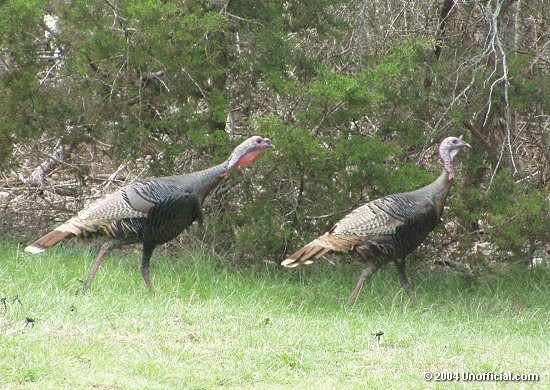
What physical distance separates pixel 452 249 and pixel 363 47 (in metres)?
2.18

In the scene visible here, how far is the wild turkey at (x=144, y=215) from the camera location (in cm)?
733

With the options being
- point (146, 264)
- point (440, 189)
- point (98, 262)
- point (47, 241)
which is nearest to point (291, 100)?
point (440, 189)

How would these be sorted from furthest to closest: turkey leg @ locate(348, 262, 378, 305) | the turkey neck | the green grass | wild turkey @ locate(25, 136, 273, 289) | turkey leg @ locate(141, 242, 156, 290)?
the turkey neck, turkey leg @ locate(348, 262, 378, 305), turkey leg @ locate(141, 242, 156, 290), wild turkey @ locate(25, 136, 273, 289), the green grass

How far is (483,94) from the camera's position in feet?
28.7

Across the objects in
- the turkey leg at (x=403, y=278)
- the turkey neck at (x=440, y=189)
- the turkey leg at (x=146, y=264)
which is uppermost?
the turkey neck at (x=440, y=189)

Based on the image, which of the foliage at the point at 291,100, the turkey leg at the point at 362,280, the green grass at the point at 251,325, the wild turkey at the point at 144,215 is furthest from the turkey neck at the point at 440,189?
the wild turkey at the point at 144,215

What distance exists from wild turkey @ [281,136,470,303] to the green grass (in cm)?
43

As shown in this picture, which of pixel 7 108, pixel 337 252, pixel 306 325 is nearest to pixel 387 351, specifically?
pixel 306 325

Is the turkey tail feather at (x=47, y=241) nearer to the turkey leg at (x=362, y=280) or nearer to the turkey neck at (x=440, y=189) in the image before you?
the turkey leg at (x=362, y=280)

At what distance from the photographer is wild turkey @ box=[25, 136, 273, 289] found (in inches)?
289

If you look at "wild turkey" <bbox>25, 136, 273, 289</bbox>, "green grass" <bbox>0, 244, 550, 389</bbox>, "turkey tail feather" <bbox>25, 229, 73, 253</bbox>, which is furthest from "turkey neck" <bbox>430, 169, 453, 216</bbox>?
"turkey tail feather" <bbox>25, 229, 73, 253</bbox>

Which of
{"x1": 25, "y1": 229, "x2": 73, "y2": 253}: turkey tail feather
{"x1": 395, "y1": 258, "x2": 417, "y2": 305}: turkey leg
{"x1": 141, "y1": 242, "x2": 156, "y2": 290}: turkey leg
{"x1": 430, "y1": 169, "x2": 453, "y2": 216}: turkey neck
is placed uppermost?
{"x1": 430, "y1": 169, "x2": 453, "y2": 216}: turkey neck

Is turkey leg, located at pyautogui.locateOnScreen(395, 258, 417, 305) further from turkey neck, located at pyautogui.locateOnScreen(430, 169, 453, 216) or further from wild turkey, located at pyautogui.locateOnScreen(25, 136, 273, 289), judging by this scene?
wild turkey, located at pyautogui.locateOnScreen(25, 136, 273, 289)

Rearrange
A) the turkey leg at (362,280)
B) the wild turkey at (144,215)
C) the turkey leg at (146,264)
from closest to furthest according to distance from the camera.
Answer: the wild turkey at (144,215)
the turkey leg at (146,264)
the turkey leg at (362,280)
